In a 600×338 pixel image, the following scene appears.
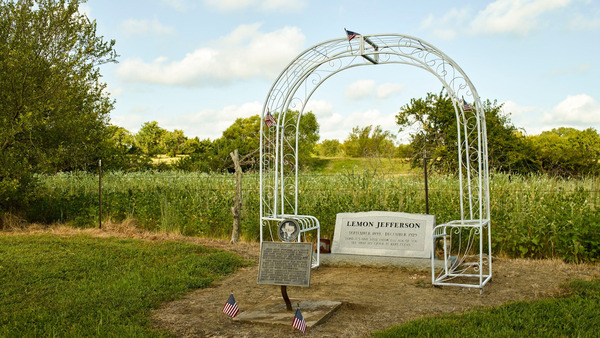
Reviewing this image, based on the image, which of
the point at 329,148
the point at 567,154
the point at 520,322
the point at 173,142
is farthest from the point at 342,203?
the point at 329,148

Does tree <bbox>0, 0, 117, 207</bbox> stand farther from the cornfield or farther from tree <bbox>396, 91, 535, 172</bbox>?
tree <bbox>396, 91, 535, 172</bbox>

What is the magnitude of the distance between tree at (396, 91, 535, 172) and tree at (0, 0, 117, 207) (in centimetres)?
861

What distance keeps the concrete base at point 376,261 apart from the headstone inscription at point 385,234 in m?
0.06

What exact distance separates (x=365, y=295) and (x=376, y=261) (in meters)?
1.55

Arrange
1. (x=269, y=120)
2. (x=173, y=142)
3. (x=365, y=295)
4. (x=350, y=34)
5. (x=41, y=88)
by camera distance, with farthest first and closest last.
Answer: (x=173, y=142) → (x=41, y=88) → (x=269, y=120) → (x=350, y=34) → (x=365, y=295)

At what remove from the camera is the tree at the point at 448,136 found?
46.2ft

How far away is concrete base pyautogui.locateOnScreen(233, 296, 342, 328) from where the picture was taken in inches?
189

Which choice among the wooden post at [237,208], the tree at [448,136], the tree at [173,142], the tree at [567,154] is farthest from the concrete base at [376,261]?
the tree at [173,142]

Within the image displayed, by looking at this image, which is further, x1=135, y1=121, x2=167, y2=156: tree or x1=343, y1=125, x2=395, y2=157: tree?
x1=135, y1=121, x2=167, y2=156: tree

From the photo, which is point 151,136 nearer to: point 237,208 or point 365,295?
point 237,208

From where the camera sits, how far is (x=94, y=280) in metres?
6.69

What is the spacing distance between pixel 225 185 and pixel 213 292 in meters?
5.87

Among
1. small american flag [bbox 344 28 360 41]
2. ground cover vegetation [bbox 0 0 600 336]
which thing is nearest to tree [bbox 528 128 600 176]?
ground cover vegetation [bbox 0 0 600 336]

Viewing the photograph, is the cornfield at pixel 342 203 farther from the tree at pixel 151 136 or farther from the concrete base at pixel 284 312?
the tree at pixel 151 136
